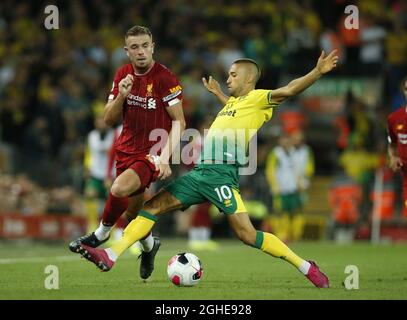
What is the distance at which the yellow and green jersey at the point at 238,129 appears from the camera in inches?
396

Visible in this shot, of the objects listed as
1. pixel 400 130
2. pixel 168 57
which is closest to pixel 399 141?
pixel 400 130

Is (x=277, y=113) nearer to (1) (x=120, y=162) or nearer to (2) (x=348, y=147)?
(2) (x=348, y=147)

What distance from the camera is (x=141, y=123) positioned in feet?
34.0

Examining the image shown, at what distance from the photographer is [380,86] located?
75.9 feet

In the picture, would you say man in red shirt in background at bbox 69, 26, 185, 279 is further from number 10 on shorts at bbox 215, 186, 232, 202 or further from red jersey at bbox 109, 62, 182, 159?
number 10 on shorts at bbox 215, 186, 232, 202

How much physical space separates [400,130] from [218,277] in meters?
3.07

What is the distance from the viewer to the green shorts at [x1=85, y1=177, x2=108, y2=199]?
18.0 metres

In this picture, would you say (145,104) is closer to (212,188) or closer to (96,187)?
(212,188)

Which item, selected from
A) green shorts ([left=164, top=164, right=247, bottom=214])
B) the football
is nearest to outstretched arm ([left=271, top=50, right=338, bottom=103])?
green shorts ([left=164, top=164, right=247, bottom=214])

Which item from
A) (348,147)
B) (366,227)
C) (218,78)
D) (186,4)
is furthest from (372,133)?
(186,4)

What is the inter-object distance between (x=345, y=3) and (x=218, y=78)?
4.22 m

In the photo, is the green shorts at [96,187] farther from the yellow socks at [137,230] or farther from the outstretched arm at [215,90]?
the yellow socks at [137,230]

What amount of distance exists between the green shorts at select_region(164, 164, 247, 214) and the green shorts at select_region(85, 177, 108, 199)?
812 centimetres

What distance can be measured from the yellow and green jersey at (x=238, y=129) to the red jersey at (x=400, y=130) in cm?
286
